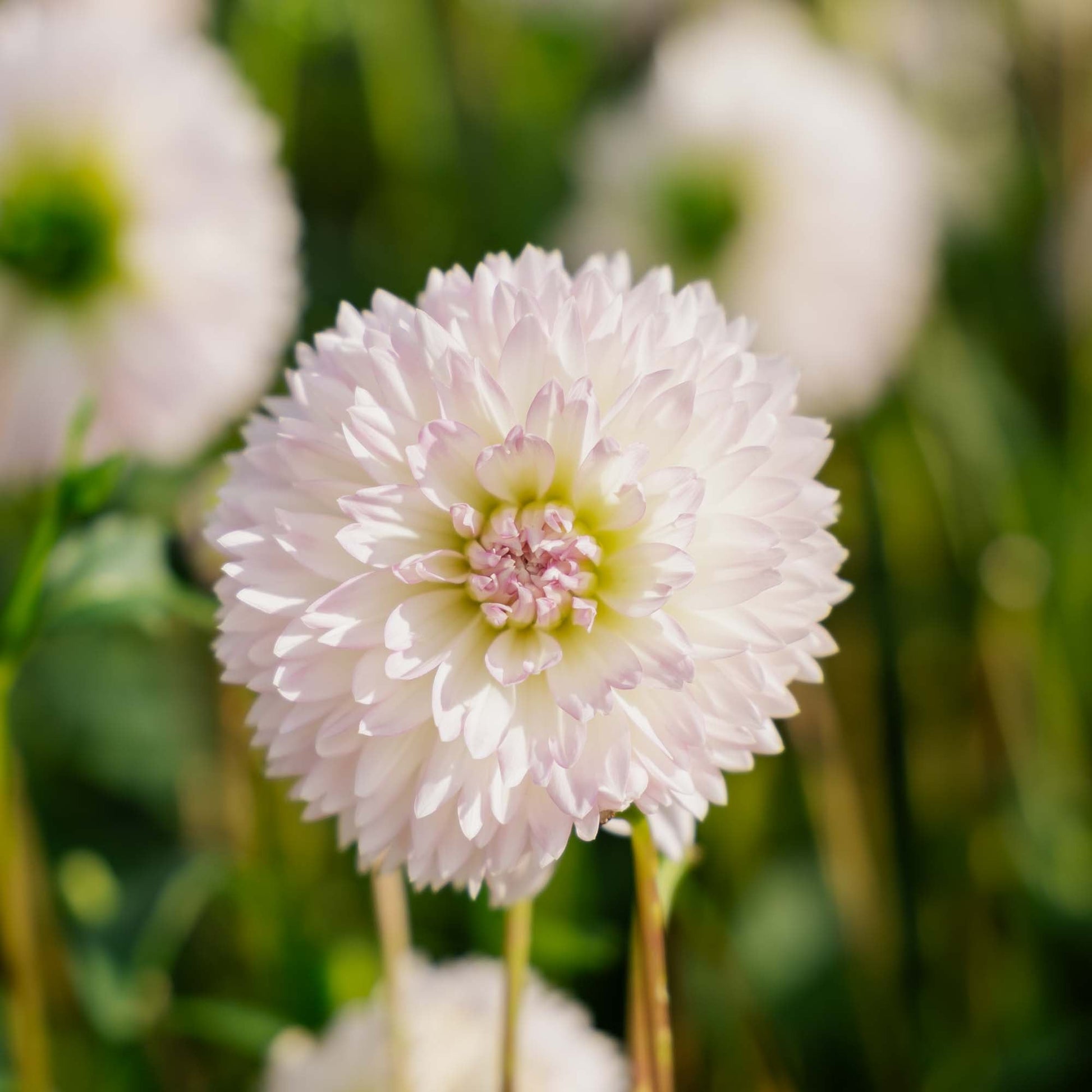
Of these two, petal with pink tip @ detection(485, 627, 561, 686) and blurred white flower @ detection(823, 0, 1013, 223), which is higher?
blurred white flower @ detection(823, 0, 1013, 223)

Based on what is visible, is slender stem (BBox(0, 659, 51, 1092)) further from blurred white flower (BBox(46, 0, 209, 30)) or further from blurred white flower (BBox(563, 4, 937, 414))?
blurred white flower (BBox(563, 4, 937, 414))

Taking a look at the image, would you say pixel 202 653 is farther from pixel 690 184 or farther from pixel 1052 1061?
pixel 1052 1061

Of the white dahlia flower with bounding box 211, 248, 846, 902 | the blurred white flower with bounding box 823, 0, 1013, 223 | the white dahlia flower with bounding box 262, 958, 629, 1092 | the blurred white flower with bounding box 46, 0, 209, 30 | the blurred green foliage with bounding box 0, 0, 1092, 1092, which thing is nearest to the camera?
the white dahlia flower with bounding box 211, 248, 846, 902

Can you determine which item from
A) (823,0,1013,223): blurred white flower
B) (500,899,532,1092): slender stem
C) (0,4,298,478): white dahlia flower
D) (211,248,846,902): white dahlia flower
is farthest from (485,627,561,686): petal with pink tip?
(823,0,1013,223): blurred white flower

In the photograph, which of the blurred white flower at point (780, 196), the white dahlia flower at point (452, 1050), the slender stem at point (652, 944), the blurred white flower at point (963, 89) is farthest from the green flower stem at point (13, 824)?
the blurred white flower at point (963, 89)

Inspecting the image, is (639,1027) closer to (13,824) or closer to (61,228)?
(13,824)

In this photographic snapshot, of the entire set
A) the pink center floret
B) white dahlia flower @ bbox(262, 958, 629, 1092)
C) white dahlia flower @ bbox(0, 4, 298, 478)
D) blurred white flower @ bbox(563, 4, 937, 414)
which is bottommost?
white dahlia flower @ bbox(262, 958, 629, 1092)

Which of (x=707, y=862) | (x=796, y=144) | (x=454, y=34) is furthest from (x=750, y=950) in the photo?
(x=454, y=34)
